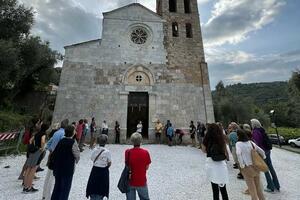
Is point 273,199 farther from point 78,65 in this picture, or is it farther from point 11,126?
point 78,65

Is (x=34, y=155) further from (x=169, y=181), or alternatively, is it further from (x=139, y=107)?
(x=139, y=107)

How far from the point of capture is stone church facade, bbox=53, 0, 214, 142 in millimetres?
13766

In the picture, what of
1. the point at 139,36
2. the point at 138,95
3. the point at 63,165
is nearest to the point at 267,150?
the point at 63,165

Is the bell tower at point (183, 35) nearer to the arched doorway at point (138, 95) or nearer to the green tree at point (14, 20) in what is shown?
the arched doorway at point (138, 95)

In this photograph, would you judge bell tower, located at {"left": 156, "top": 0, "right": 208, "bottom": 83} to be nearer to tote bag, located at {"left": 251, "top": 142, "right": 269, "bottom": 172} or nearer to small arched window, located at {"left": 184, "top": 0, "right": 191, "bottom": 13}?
small arched window, located at {"left": 184, "top": 0, "right": 191, "bottom": 13}

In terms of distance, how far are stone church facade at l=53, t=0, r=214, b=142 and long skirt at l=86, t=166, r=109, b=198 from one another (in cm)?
1016

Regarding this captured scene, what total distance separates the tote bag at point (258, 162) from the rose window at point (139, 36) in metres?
13.7

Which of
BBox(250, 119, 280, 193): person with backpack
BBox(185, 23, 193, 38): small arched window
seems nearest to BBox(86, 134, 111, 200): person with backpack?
BBox(250, 119, 280, 193): person with backpack

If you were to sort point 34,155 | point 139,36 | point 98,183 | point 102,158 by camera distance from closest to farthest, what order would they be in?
1. point 98,183
2. point 102,158
3. point 34,155
4. point 139,36

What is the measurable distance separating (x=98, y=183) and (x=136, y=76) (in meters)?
12.1

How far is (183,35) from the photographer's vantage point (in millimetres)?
16719

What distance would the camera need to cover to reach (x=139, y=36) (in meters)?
16.0

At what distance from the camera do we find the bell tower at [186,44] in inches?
605

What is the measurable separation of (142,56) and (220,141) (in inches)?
495
